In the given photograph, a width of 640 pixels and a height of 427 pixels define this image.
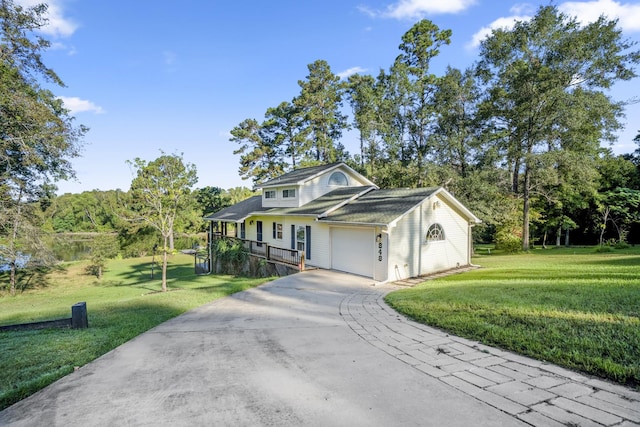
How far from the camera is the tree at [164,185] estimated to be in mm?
15477

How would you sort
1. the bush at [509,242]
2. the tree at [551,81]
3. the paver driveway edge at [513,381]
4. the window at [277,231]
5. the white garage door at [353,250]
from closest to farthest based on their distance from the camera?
the paver driveway edge at [513,381] → the white garage door at [353,250] → the tree at [551,81] → the window at [277,231] → the bush at [509,242]

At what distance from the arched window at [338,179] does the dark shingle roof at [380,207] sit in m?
3.92

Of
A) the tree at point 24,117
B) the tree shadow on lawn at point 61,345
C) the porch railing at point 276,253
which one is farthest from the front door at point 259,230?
the tree shadow on lawn at point 61,345

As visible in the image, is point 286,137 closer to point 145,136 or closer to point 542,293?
point 145,136

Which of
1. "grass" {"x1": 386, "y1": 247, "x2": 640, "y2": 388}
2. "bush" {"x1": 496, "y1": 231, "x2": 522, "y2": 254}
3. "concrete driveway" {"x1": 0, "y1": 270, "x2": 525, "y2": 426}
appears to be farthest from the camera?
"bush" {"x1": 496, "y1": 231, "x2": 522, "y2": 254}

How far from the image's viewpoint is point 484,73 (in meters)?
23.0

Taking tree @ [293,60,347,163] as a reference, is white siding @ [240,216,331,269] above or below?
below

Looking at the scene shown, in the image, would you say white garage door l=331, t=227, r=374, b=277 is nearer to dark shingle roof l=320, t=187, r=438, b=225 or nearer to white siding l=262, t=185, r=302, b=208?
dark shingle roof l=320, t=187, r=438, b=225

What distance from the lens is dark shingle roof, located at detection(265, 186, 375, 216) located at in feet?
53.2

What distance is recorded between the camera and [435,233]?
1427cm

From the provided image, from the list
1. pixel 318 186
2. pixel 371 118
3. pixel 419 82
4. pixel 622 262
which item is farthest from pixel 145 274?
pixel 622 262

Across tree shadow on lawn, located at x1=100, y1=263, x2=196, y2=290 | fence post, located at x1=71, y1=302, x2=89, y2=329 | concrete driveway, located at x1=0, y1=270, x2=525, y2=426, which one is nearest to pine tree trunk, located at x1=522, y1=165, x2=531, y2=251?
concrete driveway, located at x1=0, y1=270, x2=525, y2=426

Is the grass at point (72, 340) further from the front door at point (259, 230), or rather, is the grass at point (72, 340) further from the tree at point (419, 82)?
the tree at point (419, 82)

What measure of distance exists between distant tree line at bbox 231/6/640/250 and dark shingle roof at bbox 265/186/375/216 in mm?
6110
